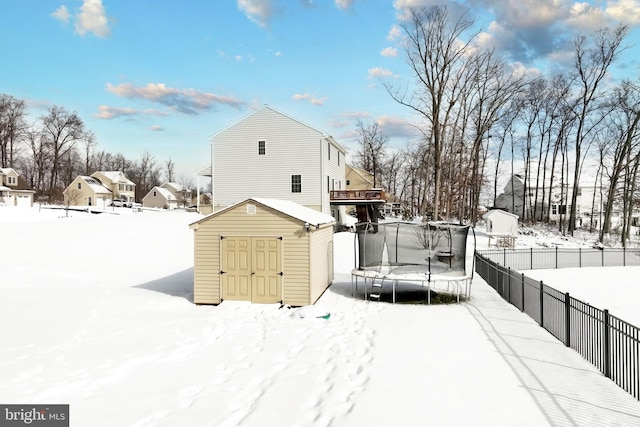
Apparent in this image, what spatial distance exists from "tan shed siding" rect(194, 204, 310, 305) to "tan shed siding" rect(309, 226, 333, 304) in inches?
13.5

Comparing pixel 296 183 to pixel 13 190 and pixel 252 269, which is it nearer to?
pixel 252 269

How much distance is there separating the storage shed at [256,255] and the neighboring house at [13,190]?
47690 mm

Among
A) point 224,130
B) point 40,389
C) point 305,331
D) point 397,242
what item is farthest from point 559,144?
point 40,389

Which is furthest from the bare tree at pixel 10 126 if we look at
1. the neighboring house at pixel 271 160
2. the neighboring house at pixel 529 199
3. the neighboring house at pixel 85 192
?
the neighboring house at pixel 529 199

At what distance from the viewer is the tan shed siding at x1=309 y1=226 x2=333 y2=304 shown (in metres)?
11.8

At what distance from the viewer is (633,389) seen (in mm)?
6004

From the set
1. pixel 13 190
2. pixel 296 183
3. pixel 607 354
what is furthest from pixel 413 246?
pixel 13 190

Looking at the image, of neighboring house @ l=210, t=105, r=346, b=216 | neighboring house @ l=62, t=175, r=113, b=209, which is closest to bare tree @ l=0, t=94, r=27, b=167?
neighboring house @ l=62, t=175, r=113, b=209

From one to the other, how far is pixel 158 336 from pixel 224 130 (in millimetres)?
23223

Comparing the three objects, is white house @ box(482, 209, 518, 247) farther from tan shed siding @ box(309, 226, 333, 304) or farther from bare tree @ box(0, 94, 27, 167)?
bare tree @ box(0, 94, 27, 167)

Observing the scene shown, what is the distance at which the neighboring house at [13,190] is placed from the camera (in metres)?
48.3

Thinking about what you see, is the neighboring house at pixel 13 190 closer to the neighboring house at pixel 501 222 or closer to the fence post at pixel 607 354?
the neighboring house at pixel 501 222

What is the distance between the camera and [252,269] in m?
11.7

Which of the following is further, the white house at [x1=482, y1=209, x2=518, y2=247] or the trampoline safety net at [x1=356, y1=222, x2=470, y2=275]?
the white house at [x1=482, y1=209, x2=518, y2=247]
